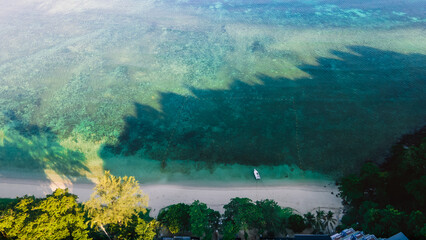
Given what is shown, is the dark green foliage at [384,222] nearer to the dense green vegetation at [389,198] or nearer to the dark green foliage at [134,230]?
the dense green vegetation at [389,198]

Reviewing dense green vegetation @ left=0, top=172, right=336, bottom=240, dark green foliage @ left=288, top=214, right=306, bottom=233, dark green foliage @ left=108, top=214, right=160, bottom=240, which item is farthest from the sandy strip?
dark green foliage @ left=108, top=214, right=160, bottom=240

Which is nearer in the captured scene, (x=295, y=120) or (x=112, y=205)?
(x=112, y=205)

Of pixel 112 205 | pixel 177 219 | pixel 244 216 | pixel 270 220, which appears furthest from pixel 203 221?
pixel 112 205

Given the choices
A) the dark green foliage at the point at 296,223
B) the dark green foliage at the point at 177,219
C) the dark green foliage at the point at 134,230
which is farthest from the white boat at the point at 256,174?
the dark green foliage at the point at 134,230

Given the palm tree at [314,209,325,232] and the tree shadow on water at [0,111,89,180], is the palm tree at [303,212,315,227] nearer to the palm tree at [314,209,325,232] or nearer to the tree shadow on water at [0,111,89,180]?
the palm tree at [314,209,325,232]

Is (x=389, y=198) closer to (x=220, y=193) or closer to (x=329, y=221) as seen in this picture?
(x=329, y=221)
